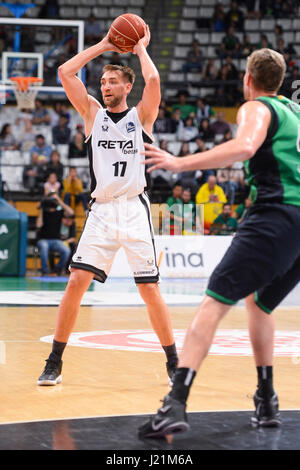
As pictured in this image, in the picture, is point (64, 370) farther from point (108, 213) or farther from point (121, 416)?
point (121, 416)

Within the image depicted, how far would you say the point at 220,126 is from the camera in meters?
19.8

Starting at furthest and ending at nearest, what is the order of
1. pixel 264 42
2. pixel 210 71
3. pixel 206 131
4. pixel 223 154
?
pixel 264 42 < pixel 210 71 < pixel 206 131 < pixel 223 154

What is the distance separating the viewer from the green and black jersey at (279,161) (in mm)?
3975

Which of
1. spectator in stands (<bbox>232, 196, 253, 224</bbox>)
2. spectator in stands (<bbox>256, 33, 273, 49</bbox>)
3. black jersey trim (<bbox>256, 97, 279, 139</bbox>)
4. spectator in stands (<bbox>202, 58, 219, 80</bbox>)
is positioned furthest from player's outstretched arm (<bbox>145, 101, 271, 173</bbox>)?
spectator in stands (<bbox>256, 33, 273, 49</bbox>)

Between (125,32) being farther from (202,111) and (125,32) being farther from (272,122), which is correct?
(202,111)

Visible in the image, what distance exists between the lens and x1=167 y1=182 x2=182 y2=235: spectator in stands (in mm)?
15195

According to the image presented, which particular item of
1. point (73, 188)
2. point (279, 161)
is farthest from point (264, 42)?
point (279, 161)

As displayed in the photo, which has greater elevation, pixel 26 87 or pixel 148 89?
pixel 26 87

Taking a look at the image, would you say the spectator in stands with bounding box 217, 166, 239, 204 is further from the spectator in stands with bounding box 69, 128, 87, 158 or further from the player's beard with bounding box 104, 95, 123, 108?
the player's beard with bounding box 104, 95, 123, 108

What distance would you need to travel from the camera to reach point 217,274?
3898mm

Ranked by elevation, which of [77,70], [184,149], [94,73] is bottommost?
[184,149]

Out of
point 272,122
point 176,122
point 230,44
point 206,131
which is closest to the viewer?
point 272,122

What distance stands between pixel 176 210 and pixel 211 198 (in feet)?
3.86

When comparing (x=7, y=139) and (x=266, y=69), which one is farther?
(x=7, y=139)
